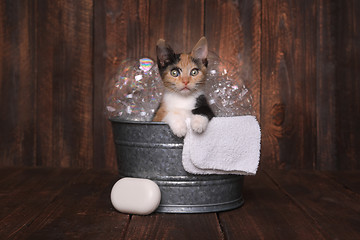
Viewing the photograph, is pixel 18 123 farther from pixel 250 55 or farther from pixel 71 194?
pixel 250 55

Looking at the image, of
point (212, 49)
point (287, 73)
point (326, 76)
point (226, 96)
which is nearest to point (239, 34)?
point (212, 49)

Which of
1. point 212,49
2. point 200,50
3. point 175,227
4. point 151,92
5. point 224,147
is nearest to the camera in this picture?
point 175,227

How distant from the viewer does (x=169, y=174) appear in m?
1.26

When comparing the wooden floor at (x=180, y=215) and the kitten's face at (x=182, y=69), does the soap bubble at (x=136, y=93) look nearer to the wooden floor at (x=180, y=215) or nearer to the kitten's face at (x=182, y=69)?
the kitten's face at (x=182, y=69)

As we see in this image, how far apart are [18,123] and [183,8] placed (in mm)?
885

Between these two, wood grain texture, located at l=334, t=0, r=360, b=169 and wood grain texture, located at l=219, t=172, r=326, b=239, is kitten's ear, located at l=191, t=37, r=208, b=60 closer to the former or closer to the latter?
wood grain texture, located at l=219, t=172, r=326, b=239

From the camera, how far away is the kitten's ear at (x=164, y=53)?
132 centimetres

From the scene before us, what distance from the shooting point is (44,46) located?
1988 mm

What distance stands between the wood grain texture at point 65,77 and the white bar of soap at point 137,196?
0.80 metres

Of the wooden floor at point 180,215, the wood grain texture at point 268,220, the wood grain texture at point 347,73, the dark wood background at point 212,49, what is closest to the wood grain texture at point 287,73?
the dark wood background at point 212,49

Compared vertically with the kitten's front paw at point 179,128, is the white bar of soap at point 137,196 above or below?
below

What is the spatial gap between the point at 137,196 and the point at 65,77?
0.94 metres

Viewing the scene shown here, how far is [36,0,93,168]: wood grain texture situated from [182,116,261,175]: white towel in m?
0.89

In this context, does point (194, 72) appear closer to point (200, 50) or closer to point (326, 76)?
point (200, 50)
